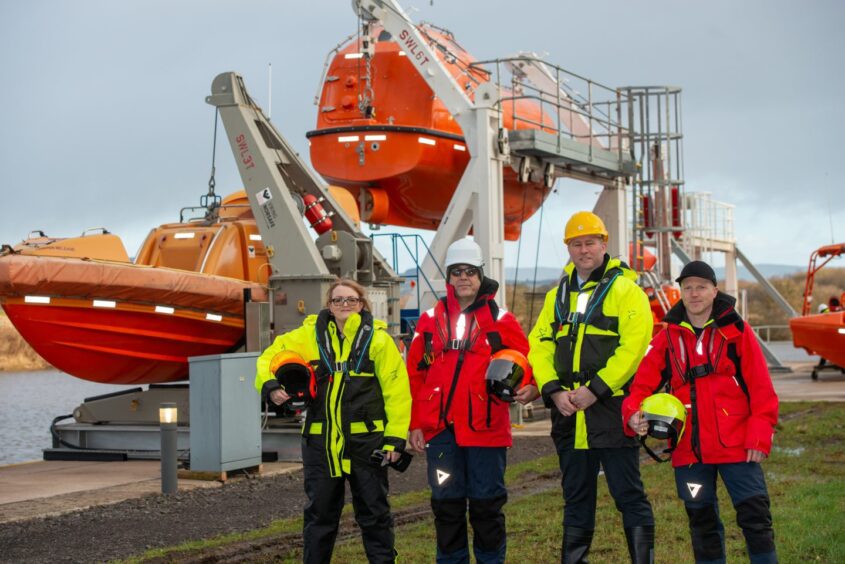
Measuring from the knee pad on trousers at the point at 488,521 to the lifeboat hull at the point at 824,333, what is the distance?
53.8ft

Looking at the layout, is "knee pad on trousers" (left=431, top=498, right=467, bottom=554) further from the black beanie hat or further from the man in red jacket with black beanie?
the black beanie hat

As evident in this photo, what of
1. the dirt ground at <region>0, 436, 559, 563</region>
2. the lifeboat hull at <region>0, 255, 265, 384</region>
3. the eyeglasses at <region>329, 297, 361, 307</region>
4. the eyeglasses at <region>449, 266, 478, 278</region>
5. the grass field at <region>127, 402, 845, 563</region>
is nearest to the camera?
the eyeglasses at <region>329, 297, 361, 307</region>

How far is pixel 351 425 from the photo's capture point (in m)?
5.89

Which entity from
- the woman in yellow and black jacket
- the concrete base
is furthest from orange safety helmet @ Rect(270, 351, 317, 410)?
the concrete base

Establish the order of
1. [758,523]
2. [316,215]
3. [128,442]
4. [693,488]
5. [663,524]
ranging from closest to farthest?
[758,523]
[693,488]
[663,524]
[128,442]
[316,215]

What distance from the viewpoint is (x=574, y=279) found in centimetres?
610

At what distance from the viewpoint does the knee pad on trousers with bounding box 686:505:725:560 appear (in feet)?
18.6

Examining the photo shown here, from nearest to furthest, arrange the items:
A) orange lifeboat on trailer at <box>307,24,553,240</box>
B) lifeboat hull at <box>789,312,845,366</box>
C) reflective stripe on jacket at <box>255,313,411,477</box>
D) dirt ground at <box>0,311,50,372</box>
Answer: reflective stripe on jacket at <box>255,313,411,477</box> < orange lifeboat on trailer at <box>307,24,553,240</box> < lifeboat hull at <box>789,312,845,366</box> < dirt ground at <box>0,311,50,372</box>

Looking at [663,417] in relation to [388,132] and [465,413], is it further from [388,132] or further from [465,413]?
[388,132]

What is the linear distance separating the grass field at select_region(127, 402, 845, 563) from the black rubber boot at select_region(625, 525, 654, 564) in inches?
38.0

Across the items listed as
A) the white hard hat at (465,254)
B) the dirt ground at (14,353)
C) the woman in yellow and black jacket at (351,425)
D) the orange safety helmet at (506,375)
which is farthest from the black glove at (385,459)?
the dirt ground at (14,353)

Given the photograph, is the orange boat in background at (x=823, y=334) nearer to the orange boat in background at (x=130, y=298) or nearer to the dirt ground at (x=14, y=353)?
the orange boat in background at (x=130, y=298)

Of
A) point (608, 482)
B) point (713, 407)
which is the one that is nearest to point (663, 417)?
point (713, 407)

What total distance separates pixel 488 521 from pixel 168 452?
484 cm
